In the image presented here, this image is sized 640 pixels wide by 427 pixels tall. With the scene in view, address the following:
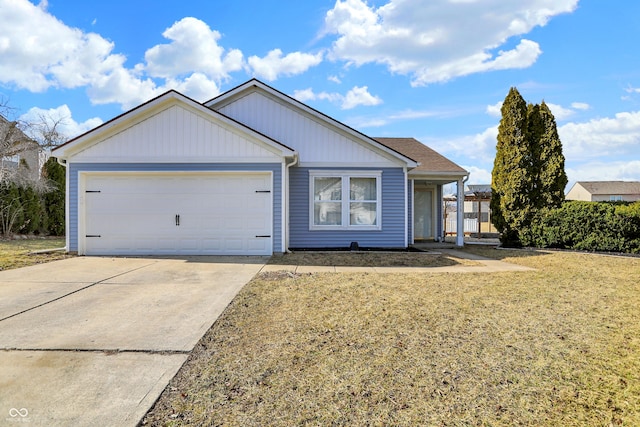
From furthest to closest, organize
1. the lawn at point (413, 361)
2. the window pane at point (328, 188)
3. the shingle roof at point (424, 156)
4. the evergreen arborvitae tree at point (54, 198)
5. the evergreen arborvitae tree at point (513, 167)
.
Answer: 1. the evergreen arborvitae tree at point (54, 198)
2. the shingle roof at point (424, 156)
3. the evergreen arborvitae tree at point (513, 167)
4. the window pane at point (328, 188)
5. the lawn at point (413, 361)

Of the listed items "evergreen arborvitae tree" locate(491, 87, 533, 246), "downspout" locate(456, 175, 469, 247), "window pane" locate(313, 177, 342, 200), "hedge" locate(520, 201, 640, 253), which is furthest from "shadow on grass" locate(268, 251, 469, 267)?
"hedge" locate(520, 201, 640, 253)

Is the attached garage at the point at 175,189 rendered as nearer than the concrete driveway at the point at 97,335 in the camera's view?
No

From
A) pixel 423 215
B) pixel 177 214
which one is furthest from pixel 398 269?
pixel 423 215

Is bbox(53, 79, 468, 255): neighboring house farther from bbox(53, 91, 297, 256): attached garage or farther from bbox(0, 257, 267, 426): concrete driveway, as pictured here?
bbox(0, 257, 267, 426): concrete driveway

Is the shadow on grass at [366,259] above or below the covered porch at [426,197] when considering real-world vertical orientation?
below

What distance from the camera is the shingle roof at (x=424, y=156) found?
13.4 metres

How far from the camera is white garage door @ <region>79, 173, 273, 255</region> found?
1019cm

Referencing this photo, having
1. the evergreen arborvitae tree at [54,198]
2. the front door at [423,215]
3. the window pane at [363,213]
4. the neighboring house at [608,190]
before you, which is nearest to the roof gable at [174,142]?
the window pane at [363,213]

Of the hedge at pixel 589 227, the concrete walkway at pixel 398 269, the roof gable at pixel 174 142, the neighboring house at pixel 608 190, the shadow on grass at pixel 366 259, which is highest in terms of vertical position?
the neighboring house at pixel 608 190

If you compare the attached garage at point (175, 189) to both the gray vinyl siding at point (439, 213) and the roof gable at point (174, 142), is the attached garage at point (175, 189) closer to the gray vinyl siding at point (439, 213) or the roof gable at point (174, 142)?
the roof gable at point (174, 142)

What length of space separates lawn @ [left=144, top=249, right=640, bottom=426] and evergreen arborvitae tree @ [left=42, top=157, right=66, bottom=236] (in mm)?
17931

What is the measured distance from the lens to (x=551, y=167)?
41.1 ft

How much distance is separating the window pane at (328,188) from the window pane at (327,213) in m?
0.23

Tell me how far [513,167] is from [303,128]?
771 centimetres
